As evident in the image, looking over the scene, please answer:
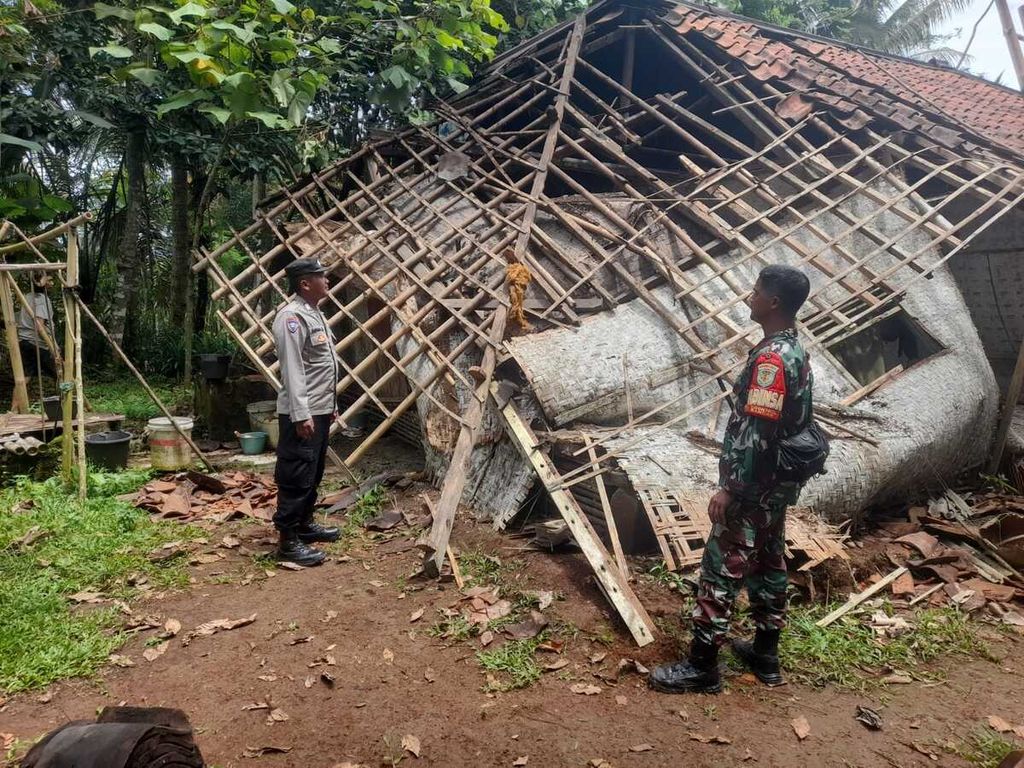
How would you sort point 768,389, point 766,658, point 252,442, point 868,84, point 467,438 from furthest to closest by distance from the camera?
point 868,84
point 252,442
point 467,438
point 766,658
point 768,389

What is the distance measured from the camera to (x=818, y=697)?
279cm

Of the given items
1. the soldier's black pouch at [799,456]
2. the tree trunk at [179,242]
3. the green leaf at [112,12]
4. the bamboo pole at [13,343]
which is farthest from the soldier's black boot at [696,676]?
the tree trunk at [179,242]

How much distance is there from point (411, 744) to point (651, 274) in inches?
155

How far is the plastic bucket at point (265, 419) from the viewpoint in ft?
21.2

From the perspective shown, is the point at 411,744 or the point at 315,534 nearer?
the point at 411,744

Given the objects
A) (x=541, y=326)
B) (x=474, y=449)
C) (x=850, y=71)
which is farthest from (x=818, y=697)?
(x=850, y=71)

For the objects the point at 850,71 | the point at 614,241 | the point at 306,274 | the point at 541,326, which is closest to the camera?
the point at 306,274

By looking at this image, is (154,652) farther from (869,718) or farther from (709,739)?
(869,718)

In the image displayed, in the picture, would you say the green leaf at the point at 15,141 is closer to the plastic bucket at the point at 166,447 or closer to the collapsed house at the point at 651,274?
the collapsed house at the point at 651,274

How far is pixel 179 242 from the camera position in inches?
395

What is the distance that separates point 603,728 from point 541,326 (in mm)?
2908

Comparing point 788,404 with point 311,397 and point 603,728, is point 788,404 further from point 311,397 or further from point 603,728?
point 311,397

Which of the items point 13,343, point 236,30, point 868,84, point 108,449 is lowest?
A: point 108,449

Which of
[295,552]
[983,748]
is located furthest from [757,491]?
[295,552]
